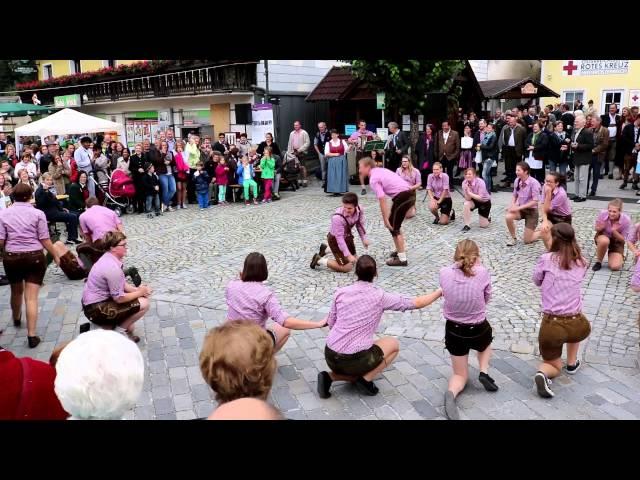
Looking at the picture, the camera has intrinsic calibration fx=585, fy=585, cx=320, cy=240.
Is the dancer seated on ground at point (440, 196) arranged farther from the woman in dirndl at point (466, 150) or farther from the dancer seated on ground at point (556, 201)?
the woman in dirndl at point (466, 150)

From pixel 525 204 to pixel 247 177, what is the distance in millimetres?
7934

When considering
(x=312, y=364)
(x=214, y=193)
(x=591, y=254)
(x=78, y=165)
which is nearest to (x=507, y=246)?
(x=591, y=254)

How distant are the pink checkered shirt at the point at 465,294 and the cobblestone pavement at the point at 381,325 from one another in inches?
27.6

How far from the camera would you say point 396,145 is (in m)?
16.5

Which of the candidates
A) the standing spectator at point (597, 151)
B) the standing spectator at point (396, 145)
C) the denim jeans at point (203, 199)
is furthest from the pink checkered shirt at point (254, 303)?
the standing spectator at point (396, 145)

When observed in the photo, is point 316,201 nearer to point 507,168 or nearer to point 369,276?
point 507,168

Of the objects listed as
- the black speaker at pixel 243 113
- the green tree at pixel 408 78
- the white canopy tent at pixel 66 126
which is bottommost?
the white canopy tent at pixel 66 126

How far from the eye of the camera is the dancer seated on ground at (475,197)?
11.0 metres

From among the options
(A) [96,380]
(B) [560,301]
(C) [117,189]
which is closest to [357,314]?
(B) [560,301]

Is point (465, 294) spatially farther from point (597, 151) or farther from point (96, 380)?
point (597, 151)

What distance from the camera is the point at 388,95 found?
645 inches

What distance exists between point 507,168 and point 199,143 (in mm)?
8678

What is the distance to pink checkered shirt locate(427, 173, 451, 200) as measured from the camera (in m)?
11.7

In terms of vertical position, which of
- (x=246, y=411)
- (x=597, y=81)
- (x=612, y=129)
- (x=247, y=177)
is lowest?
(x=247, y=177)
